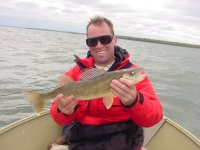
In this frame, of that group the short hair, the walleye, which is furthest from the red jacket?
the short hair

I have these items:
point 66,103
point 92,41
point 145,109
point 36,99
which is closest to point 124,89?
point 145,109

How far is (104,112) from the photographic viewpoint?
4004 mm

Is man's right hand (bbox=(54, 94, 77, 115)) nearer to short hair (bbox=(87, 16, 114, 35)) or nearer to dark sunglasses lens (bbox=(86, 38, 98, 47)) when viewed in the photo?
dark sunglasses lens (bbox=(86, 38, 98, 47))

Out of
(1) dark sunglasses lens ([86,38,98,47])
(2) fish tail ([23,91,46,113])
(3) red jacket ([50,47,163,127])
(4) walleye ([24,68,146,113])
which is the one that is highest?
(1) dark sunglasses lens ([86,38,98,47])

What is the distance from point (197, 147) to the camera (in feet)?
15.8

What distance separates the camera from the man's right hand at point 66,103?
3373 mm

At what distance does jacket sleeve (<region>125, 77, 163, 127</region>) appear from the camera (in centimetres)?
343

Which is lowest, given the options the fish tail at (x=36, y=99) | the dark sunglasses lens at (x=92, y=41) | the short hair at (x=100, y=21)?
the fish tail at (x=36, y=99)

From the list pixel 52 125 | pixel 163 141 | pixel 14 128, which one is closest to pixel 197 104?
pixel 163 141

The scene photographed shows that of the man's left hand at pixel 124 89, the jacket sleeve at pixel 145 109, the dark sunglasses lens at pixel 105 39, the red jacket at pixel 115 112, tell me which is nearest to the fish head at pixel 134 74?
the man's left hand at pixel 124 89

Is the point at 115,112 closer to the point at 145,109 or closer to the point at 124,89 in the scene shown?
the point at 145,109

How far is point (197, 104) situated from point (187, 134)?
30.2 ft

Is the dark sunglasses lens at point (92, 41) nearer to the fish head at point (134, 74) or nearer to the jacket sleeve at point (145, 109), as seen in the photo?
the jacket sleeve at point (145, 109)

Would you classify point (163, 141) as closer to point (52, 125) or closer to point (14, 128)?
point (52, 125)
